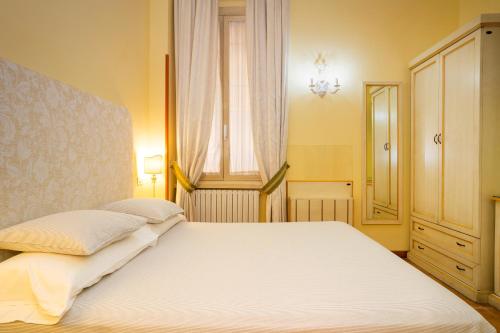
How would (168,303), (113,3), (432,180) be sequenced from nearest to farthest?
(168,303) → (113,3) → (432,180)

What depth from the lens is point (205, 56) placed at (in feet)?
10.2

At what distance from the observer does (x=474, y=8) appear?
3.02 m

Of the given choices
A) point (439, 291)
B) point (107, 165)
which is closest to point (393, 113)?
point (439, 291)

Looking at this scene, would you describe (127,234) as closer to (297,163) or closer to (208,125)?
(208,125)

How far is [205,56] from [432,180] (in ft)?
9.27

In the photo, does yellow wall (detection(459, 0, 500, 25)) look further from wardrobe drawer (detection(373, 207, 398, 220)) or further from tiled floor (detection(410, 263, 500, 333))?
tiled floor (detection(410, 263, 500, 333))

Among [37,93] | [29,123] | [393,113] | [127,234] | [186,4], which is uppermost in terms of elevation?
[186,4]

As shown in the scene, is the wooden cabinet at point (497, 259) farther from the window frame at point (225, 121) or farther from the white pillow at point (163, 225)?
the white pillow at point (163, 225)

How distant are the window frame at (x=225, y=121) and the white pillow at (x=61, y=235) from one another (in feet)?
6.67

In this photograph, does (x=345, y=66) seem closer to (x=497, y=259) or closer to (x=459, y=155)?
(x=459, y=155)

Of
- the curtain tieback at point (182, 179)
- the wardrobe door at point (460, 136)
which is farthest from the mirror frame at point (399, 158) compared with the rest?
the curtain tieback at point (182, 179)

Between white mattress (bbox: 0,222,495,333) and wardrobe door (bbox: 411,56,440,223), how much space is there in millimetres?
1683

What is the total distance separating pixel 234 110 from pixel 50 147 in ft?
6.98

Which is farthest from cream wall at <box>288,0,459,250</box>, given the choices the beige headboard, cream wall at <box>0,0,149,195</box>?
the beige headboard
